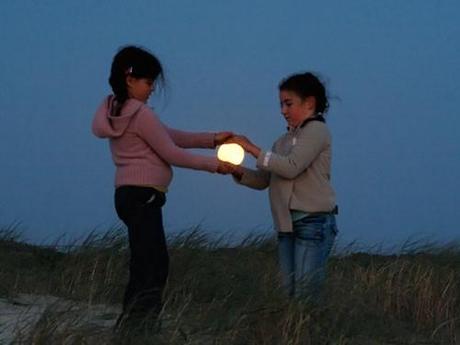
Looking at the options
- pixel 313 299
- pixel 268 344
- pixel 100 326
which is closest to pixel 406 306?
pixel 313 299

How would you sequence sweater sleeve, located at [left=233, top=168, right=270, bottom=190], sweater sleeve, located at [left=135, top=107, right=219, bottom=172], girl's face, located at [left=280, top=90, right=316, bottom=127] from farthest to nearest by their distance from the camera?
sweater sleeve, located at [left=233, top=168, right=270, bottom=190] → girl's face, located at [left=280, top=90, right=316, bottom=127] → sweater sleeve, located at [left=135, top=107, right=219, bottom=172]

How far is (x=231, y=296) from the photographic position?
604cm

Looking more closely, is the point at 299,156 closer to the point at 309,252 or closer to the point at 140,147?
the point at 309,252

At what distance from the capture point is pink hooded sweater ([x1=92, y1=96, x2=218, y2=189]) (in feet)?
16.3

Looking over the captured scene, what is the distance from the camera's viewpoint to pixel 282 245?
17.9 feet

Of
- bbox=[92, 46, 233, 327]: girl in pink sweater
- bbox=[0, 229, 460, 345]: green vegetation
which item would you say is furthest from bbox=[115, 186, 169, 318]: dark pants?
bbox=[0, 229, 460, 345]: green vegetation

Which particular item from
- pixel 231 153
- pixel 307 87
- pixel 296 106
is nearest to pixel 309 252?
pixel 231 153

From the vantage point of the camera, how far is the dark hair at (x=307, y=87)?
5.40 metres

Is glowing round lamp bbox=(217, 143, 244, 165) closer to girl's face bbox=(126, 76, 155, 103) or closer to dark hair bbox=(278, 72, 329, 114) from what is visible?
dark hair bbox=(278, 72, 329, 114)

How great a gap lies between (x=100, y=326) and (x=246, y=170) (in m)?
1.47

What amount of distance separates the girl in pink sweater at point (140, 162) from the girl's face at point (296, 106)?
0.63m

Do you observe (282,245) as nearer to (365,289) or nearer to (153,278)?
(153,278)

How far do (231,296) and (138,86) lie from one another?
5.51 ft

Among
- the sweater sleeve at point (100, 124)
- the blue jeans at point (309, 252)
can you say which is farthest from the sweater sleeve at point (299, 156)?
the sweater sleeve at point (100, 124)
